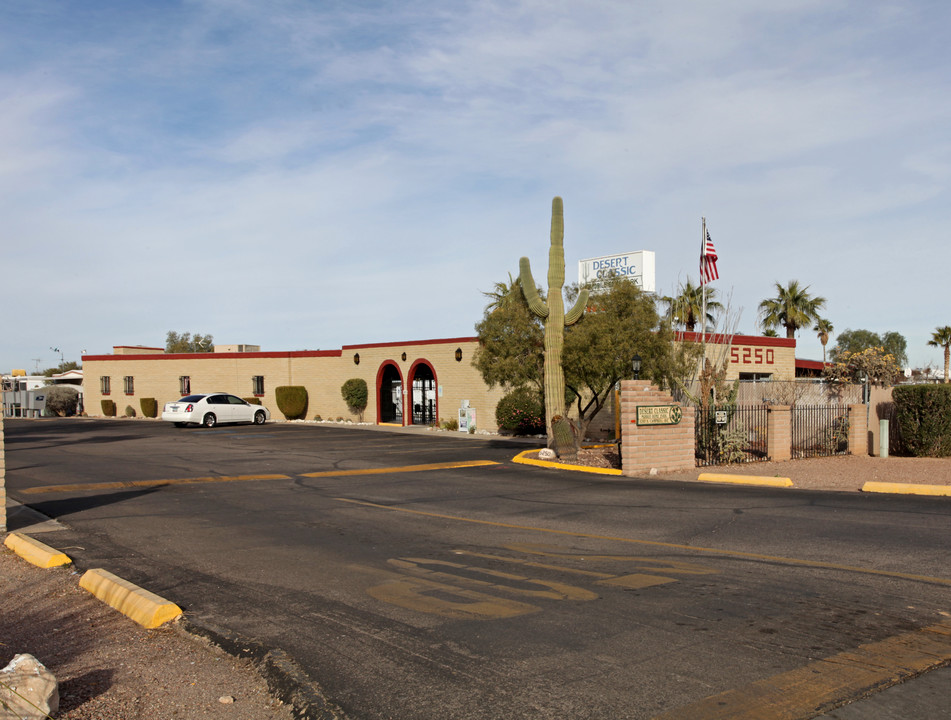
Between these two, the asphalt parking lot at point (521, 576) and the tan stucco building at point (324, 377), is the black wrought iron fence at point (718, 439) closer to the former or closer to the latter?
the asphalt parking lot at point (521, 576)

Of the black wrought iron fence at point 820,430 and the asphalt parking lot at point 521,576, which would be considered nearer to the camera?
the asphalt parking lot at point 521,576

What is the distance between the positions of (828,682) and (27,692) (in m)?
4.79

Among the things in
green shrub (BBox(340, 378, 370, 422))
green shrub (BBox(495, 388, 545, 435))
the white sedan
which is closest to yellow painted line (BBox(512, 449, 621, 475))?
green shrub (BBox(495, 388, 545, 435))

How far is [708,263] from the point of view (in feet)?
90.4

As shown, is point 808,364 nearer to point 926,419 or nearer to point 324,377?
point 926,419

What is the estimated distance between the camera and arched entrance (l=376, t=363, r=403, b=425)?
39.2 metres

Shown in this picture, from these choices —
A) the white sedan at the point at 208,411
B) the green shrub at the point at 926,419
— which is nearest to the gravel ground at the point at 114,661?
the green shrub at the point at 926,419

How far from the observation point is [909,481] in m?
16.0

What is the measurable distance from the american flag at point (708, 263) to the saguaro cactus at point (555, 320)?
24.6ft

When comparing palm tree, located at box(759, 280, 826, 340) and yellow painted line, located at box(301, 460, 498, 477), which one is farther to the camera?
palm tree, located at box(759, 280, 826, 340)

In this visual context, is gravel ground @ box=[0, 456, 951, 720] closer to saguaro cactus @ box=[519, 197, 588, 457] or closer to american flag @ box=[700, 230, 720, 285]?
saguaro cactus @ box=[519, 197, 588, 457]

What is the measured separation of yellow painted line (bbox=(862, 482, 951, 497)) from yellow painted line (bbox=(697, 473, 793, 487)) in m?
1.48

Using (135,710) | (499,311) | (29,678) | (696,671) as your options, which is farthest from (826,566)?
(499,311)

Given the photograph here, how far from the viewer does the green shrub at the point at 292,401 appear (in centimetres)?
4231
